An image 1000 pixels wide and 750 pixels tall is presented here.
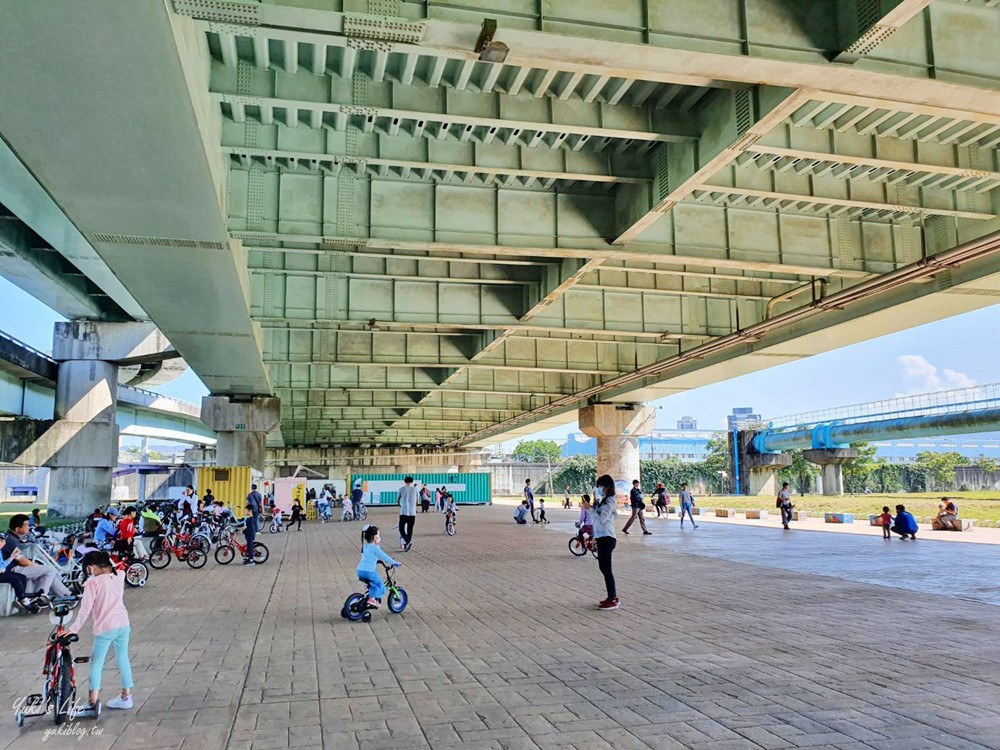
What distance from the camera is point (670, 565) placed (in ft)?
54.5

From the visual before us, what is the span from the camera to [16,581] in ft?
36.2

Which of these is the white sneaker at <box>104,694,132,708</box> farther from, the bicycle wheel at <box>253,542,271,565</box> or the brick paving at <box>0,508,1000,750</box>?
the bicycle wheel at <box>253,542,271,565</box>

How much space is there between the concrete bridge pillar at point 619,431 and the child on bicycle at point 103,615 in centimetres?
3561

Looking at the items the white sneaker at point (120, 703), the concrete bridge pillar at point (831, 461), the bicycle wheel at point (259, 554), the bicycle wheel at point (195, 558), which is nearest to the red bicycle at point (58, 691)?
the white sneaker at point (120, 703)

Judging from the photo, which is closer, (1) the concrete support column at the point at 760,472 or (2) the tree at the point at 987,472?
(1) the concrete support column at the point at 760,472

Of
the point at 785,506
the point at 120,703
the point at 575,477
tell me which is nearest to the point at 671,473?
the point at 575,477

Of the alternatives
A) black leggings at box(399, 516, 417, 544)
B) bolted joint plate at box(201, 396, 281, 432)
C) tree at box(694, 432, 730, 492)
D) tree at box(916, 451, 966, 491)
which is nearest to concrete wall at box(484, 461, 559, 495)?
tree at box(694, 432, 730, 492)

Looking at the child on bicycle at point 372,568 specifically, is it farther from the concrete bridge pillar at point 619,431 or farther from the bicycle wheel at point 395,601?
the concrete bridge pillar at point 619,431

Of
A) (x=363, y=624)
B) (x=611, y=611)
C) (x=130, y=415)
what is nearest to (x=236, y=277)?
(x=363, y=624)

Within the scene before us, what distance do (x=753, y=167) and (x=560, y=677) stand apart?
10.7 metres

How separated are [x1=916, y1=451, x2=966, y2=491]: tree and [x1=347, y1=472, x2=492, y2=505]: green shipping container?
51998mm

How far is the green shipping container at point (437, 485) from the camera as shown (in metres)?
59.2

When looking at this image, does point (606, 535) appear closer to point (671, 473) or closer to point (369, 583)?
point (369, 583)

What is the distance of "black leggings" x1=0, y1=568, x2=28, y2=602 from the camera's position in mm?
10930
